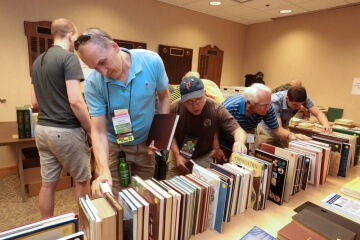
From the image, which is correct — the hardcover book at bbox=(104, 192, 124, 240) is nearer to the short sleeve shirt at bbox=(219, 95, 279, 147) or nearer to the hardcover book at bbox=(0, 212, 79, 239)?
the hardcover book at bbox=(0, 212, 79, 239)

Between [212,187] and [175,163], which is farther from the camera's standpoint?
[175,163]

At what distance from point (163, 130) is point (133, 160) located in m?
0.33

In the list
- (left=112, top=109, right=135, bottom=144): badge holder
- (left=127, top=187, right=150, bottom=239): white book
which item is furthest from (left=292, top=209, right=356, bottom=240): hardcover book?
(left=112, top=109, right=135, bottom=144): badge holder

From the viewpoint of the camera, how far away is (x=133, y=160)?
1.56 metres

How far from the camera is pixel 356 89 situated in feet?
12.5

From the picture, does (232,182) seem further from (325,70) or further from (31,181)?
(325,70)

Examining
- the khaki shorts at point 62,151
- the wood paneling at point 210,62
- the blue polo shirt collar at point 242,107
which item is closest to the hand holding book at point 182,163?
the blue polo shirt collar at point 242,107

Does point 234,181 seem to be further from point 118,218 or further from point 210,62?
point 210,62

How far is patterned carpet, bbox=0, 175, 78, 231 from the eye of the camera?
2.12 m

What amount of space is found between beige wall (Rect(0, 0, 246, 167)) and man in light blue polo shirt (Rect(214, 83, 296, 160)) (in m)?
2.38

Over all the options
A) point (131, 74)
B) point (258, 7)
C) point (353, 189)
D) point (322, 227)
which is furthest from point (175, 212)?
point (258, 7)

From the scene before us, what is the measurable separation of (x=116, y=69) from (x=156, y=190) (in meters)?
0.66

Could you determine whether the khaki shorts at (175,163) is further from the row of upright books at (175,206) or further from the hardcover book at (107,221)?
the hardcover book at (107,221)

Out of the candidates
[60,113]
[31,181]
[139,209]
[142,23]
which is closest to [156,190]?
[139,209]
